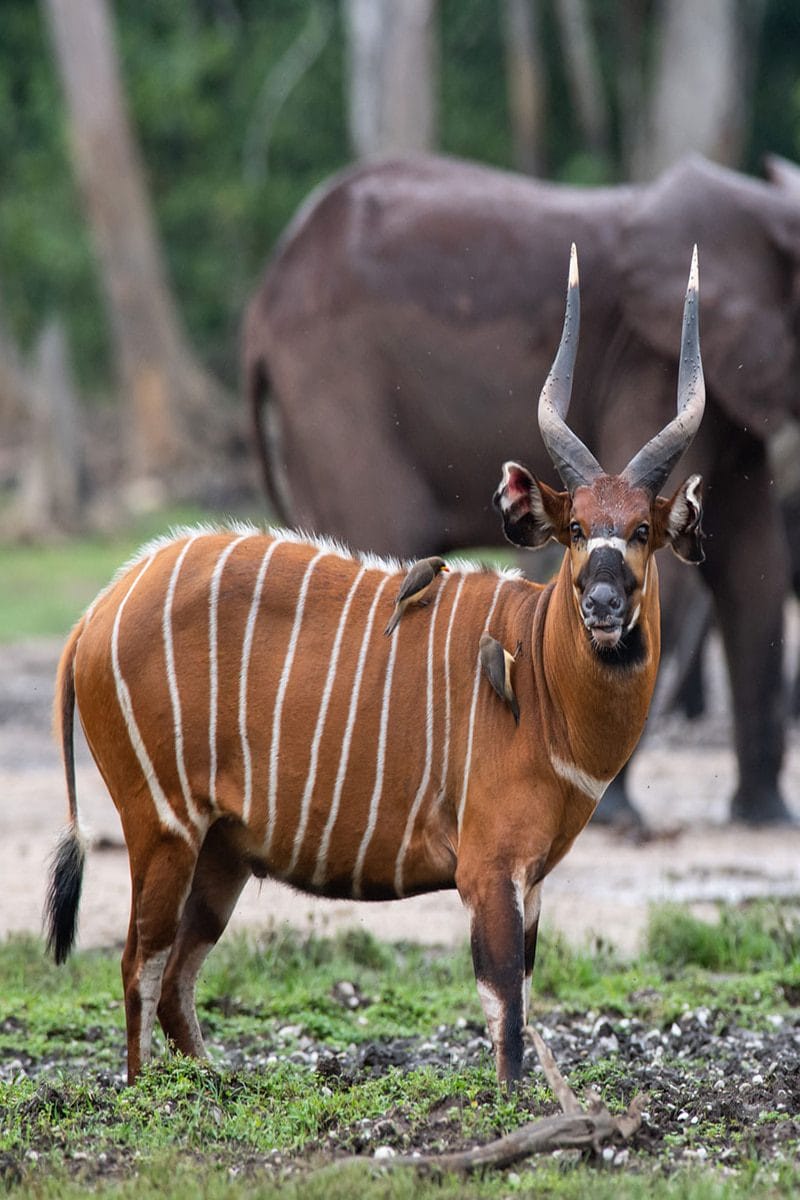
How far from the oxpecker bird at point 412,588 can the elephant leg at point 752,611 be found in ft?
12.1

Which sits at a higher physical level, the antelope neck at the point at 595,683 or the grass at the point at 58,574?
the antelope neck at the point at 595,683

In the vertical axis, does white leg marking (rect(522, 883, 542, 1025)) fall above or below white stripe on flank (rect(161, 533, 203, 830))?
below

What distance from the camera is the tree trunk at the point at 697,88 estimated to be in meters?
21.0

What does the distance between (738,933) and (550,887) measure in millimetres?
1172

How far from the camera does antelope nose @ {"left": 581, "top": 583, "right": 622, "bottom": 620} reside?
4527 millimetres

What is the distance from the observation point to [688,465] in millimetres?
8297

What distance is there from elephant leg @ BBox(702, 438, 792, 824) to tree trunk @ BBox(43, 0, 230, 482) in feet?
48.8

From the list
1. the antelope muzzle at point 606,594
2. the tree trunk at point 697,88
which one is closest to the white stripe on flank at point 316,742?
the antelope muzzle at point 606,594

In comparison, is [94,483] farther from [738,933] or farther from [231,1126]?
[231,1126]

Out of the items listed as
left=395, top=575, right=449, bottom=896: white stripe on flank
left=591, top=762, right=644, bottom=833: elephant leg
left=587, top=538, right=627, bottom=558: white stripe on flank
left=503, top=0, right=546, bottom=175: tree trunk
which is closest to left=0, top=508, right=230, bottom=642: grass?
left=503, top=0, right=546, bottom=175: tree trunk

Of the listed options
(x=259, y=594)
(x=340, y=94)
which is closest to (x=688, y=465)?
(x=259, y=594)

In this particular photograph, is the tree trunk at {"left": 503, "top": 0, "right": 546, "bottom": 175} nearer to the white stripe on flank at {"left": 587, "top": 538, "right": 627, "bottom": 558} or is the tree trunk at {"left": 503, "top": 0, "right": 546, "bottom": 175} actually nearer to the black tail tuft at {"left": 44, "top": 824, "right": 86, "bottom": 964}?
the black tail tuft at {"left": 44, "top": 824, "right": 86, "bottom": 964}

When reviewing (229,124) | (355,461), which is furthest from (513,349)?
(229,124)

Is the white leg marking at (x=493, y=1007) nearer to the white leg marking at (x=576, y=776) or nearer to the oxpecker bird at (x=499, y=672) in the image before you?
the white leg marking at (x=576, y=776)
